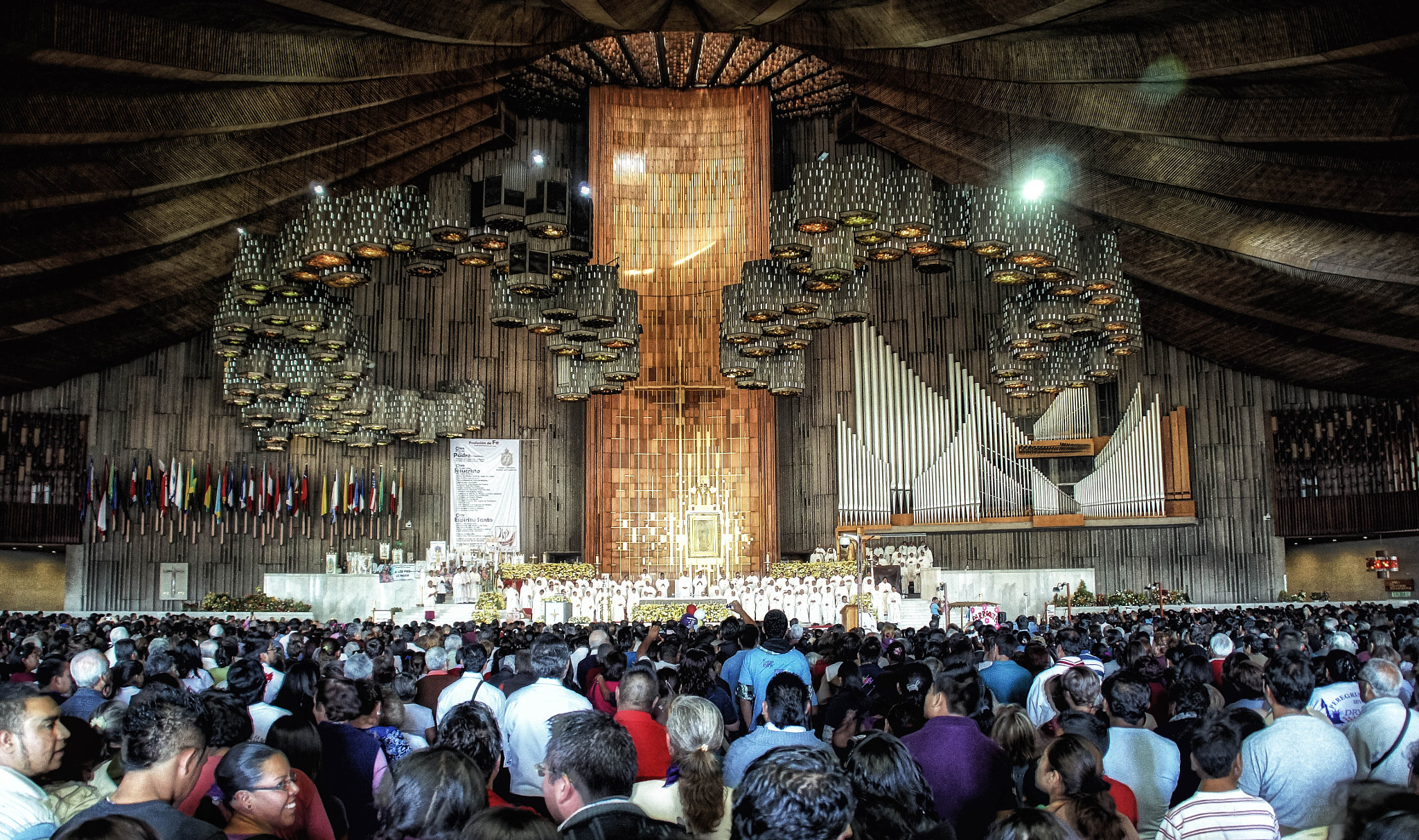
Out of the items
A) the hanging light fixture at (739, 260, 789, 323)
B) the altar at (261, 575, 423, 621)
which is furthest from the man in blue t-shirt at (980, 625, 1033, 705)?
the altar at (261, 575, 423, 621)

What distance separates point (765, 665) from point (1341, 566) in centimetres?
2432

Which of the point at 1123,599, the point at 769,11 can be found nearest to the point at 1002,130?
the point at 769,11

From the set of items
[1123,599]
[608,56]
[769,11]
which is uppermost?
[608,56]

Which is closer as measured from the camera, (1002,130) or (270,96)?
(270,96)

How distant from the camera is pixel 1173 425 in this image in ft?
81.9

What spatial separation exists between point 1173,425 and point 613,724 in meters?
23.7

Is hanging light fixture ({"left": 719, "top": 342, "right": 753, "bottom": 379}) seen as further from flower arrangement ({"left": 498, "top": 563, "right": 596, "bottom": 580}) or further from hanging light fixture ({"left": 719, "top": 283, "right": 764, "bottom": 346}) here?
flower arrangement ({"left": 498, "top": 563, "right": 596, "bottom": 580})

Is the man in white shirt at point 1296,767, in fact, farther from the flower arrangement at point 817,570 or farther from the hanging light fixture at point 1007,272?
the flower arrangement at point 817,570

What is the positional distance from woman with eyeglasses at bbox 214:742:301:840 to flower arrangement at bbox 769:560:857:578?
61.2 feet

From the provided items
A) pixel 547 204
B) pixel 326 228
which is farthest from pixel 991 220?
pixel 326 228

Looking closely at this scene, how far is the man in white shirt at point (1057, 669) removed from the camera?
6422 millimetres

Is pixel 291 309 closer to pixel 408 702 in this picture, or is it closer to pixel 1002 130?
pixel 1002 130

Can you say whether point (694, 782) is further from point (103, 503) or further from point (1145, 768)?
point (103, 503)

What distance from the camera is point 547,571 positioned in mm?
23234
